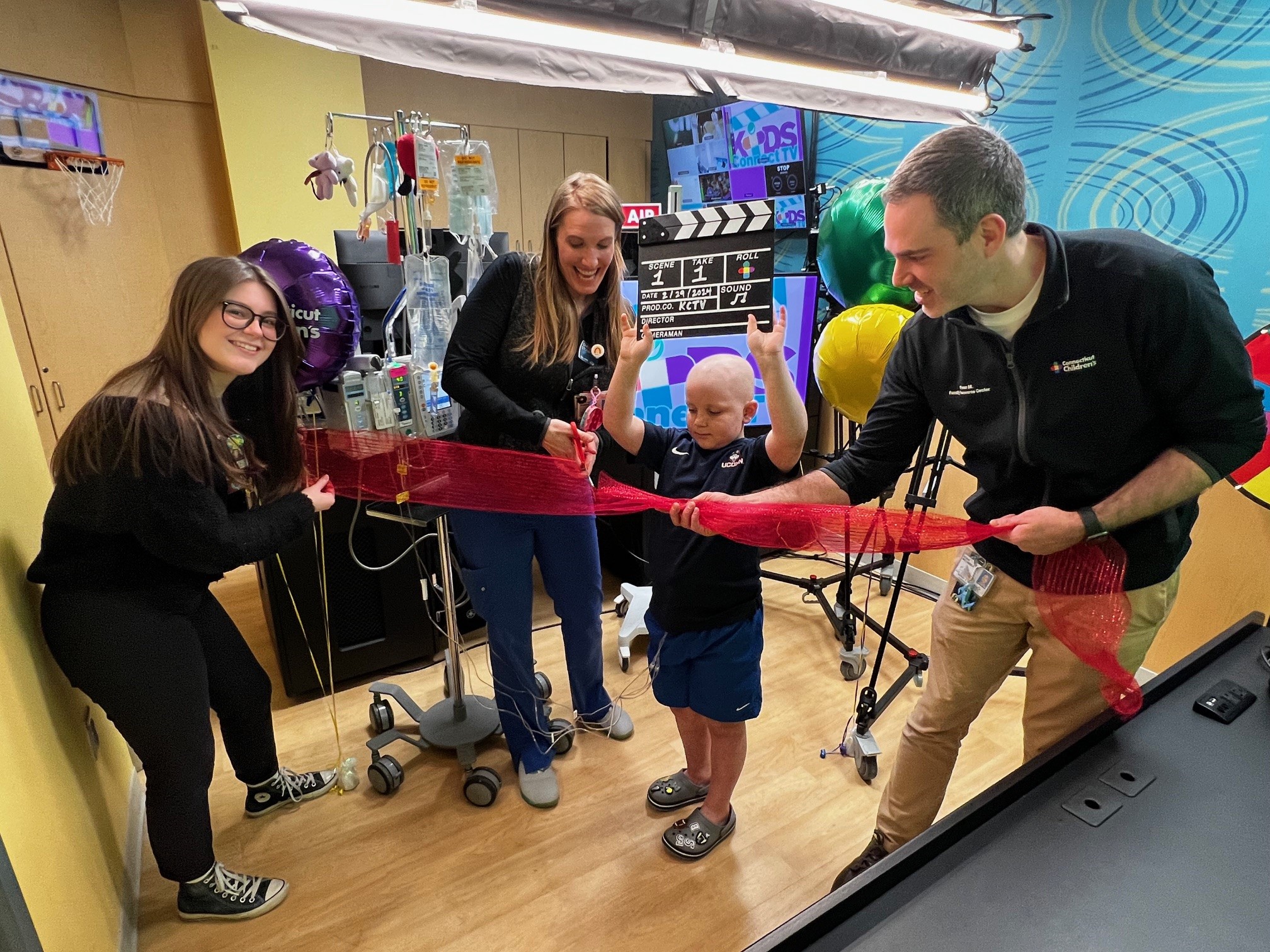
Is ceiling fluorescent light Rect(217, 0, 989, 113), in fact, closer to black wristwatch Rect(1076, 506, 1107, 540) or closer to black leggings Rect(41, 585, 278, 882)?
black leggings Rect(41, 585, 278, 882)

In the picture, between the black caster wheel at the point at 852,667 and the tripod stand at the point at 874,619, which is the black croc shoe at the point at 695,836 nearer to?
the tripod stand at the point at 874,619

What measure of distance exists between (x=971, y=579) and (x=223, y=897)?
6.74ft

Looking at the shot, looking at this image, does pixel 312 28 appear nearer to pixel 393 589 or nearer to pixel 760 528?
pixel 760 528

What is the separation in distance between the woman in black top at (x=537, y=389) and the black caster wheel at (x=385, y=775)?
43 centimetres

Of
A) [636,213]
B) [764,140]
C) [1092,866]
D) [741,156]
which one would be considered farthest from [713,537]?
[741,156]

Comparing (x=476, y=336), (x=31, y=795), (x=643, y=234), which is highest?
(x=643, y=234)

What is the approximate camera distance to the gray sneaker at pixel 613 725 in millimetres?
2490

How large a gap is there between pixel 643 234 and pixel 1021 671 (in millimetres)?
2377

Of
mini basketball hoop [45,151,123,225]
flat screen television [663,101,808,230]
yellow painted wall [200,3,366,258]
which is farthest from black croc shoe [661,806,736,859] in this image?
mini basketball hoop [45,151,123,225]

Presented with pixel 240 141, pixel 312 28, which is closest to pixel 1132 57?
pixel 312 28

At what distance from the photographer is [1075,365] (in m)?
A: 1.29

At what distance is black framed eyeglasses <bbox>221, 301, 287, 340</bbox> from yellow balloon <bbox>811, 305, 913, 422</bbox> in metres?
1.75

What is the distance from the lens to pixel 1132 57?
106 inches

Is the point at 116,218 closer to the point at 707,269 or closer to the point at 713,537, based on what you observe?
the point at 707,269
